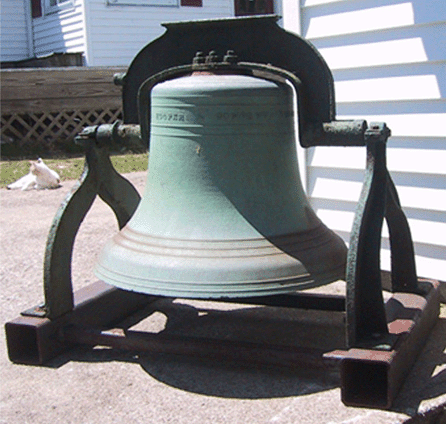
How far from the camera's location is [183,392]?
2.70 meters

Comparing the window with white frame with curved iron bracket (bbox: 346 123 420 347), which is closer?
curved iron bracket (bbox: 346 123 420 347)

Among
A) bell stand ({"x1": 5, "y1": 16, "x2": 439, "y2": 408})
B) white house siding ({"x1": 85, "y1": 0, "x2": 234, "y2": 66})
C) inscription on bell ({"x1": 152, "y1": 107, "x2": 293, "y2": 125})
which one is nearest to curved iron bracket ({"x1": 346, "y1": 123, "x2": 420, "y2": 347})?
bell stand ({"x1": 5, "y1": 16, "x2": 439, "y2": 408})

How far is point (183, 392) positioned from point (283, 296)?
85 centimetres

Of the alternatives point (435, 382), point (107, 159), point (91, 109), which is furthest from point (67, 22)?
point (435, 382)

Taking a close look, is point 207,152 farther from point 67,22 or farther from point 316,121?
point 67,22

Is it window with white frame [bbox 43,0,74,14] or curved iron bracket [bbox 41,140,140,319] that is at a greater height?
window with white frame [bbox 43,0,74,14]

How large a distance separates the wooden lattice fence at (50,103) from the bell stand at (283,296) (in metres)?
7.67

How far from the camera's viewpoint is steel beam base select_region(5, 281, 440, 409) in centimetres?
248

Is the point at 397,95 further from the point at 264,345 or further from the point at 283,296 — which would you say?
the point at 264,345

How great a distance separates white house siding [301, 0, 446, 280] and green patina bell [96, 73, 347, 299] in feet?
3.34

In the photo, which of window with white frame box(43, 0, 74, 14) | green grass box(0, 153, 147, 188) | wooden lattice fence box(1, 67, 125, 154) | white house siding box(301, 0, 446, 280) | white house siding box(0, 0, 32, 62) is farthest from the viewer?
white house siding box(0, 0, 32, 62)

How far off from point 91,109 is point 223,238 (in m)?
8.89

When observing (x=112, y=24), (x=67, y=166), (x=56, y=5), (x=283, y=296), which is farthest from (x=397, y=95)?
(x=56, y=5)

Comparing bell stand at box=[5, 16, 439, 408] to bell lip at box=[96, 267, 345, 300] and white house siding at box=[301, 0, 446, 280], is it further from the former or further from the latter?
white house siding at box=[301, 0, 446, 280]
